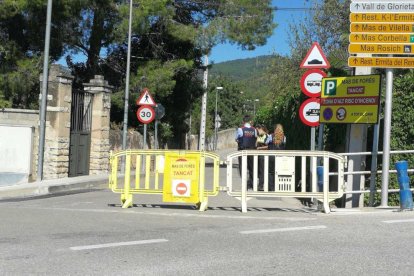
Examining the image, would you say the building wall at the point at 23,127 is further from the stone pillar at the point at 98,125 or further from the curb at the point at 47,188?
the stone pillar at the point at 98,125

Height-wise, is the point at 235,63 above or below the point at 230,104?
above

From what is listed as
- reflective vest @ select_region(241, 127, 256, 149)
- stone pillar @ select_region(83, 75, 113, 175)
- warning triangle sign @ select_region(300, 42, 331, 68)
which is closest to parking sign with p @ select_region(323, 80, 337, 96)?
warning triangle sign @ select_region(300, 42, 331, 68)

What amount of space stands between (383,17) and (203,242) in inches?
232

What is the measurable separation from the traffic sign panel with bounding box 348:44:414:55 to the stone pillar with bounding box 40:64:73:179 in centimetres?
1088

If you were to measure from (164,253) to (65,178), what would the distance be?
42.3ft

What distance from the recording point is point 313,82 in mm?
10953

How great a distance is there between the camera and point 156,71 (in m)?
26.8

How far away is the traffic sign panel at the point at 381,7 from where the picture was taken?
10234mm

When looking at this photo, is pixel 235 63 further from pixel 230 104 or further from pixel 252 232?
pixel 252 232

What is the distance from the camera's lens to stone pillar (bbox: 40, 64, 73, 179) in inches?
722

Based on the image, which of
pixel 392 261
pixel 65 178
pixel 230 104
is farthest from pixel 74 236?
pixel 230 104

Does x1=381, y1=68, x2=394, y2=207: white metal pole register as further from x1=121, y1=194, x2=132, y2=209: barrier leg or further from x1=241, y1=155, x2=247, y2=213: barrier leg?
x1=121, y1=194, x2=132, y2=209: barrier leg

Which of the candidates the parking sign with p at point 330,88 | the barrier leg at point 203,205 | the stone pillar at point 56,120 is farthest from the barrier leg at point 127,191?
the stone pillar at point 56,120

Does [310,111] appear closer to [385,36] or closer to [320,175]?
[320,175]
